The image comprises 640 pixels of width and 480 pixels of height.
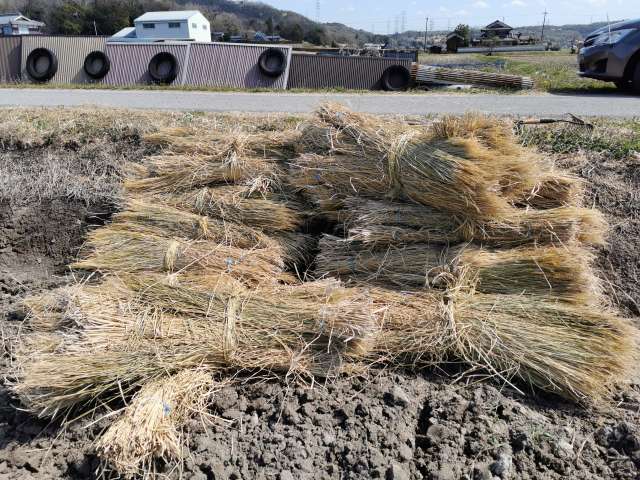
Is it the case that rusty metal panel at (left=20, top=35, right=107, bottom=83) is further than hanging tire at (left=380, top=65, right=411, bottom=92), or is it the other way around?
rusty metal panel at (left=20, top=35, right=107, bottom=83)

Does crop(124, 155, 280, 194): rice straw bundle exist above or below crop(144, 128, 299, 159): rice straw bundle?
below

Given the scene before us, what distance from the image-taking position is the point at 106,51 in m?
12.9

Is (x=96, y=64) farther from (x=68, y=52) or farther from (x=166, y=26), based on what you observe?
(x=166, y=26)

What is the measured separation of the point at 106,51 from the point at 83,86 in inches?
92.0

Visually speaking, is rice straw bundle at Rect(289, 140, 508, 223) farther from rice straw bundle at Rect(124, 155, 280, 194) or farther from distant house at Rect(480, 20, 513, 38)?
distant house at Rect(480, 20, 513, 38)

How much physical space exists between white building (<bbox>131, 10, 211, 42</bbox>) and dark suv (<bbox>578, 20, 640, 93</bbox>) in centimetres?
3499

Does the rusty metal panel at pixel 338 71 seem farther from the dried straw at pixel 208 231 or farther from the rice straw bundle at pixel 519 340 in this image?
the rice straw bundle at pixel 519 340

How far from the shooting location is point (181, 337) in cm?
272

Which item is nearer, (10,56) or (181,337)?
(181,337)

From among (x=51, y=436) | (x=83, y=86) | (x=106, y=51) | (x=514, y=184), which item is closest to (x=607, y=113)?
(x=514, y=184)

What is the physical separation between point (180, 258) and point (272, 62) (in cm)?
1001

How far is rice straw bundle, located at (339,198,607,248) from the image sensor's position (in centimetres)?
308

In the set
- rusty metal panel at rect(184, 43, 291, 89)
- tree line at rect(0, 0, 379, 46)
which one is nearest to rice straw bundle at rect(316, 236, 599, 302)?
rusty metal panel at rect(184, 43, 291, 89)

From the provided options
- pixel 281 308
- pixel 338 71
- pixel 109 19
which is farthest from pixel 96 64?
pixel 109 19
